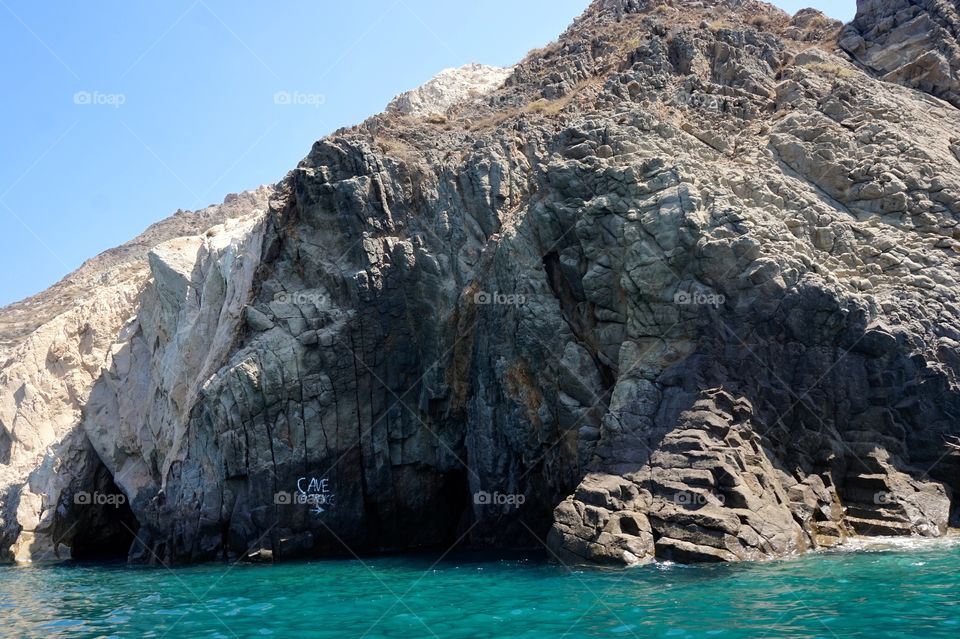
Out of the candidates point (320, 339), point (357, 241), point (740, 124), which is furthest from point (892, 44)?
point (320, 339)

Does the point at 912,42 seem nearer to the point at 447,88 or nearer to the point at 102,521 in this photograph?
the point at 447,88


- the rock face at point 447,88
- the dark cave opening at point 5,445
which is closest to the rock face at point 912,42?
the rock face at point 447,88

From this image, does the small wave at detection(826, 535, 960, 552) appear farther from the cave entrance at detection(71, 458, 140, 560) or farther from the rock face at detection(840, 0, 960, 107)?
the cave entrance at detection(71, 458, 140, 560)

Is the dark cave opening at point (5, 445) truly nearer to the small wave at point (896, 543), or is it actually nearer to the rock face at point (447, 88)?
the rock face at point (447, 88)

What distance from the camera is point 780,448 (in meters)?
27.1

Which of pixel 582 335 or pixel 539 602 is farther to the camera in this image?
pixel 582 335

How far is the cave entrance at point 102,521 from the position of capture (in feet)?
149

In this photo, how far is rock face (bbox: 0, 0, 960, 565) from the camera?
2661 cm

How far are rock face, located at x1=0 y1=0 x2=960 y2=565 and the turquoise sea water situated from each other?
246cm

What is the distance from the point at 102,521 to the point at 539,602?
120 feet

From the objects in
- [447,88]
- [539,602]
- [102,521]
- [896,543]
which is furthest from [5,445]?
[896,543]

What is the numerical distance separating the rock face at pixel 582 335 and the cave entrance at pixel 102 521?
15 cm

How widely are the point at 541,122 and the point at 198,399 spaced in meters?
21.0

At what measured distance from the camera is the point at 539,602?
18.7m
